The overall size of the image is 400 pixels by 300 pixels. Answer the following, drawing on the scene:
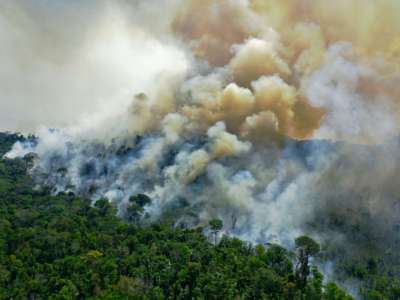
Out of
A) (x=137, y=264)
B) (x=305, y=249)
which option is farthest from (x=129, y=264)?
(x=305, y=249)

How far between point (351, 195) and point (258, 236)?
3294 centimetres

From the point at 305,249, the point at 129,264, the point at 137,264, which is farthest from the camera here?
the point at 305,249

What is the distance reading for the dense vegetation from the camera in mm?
69562

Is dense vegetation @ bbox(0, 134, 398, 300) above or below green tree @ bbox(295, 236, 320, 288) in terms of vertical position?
below

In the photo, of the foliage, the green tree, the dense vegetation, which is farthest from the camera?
the green tree

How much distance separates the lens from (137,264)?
80.9 meters

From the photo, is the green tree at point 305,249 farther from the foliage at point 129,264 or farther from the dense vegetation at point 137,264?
the foliage at point 129,264

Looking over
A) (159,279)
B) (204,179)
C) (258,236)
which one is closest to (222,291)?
(159,279)

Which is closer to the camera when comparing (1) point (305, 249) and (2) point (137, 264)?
(2) point (137, 264)

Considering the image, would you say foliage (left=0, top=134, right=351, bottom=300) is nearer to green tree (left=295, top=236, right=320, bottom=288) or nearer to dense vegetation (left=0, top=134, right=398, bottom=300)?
dense vegetation (left=0, top=134, right=398, bottom=300)

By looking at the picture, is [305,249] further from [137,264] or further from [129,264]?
[129,264]

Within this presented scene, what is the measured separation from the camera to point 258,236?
102438 millimetres

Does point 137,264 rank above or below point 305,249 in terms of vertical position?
below

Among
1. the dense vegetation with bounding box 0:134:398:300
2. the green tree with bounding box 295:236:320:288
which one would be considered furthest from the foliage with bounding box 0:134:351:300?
the green tree with bounding box 295:236:320:288
